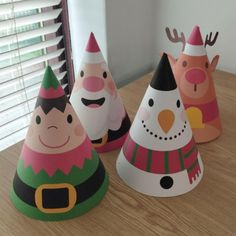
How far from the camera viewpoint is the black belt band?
21.1 inches

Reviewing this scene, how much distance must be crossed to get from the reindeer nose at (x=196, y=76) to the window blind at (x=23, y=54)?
1.52 feet

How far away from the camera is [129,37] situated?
1024 mm

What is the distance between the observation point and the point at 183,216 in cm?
56

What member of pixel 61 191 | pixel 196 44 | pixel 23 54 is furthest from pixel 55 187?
pixel 23 54

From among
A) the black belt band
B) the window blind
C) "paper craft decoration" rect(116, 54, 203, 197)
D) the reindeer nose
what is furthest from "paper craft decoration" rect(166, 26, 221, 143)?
the window blind

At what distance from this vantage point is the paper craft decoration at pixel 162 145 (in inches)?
22.3

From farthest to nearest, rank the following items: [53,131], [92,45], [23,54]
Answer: [23,54] → [92,45] → [53,131]

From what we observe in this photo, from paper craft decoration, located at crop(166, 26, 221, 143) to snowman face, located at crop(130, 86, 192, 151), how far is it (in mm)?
118

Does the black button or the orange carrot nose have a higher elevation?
the orange carrot nose

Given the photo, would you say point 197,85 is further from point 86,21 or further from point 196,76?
point 86,21

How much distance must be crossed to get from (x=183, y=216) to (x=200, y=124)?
215mm

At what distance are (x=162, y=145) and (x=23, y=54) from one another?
0.55m

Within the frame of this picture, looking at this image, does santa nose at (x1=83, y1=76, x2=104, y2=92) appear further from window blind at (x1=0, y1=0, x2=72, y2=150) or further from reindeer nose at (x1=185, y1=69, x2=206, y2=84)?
window blind at (x1=0, y1=0, x2=72, y2=150)

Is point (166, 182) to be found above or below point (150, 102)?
below
